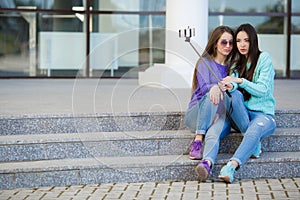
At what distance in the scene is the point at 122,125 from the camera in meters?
5.36

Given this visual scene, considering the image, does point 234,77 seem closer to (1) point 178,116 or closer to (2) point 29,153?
(1) point 178,116

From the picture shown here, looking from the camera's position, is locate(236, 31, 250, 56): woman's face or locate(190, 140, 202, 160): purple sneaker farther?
locate(236, 31, 250, 56): woman's face

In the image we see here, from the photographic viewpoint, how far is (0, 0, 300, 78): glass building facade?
11.1 metres

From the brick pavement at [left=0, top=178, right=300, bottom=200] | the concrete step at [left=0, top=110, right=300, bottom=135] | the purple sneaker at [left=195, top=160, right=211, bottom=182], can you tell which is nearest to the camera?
the brick pavement at [left=0, top=178, right=300, bottom=200]

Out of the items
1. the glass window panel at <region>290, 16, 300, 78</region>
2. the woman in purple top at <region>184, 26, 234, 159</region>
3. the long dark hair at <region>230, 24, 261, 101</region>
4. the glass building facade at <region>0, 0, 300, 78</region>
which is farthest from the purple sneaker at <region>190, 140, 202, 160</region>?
the glass window panel at <region>290, 16, 300, 78</region>

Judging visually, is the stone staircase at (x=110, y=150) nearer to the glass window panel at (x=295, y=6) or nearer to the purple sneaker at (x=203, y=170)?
the purple sneaker at (x=203, y=170)

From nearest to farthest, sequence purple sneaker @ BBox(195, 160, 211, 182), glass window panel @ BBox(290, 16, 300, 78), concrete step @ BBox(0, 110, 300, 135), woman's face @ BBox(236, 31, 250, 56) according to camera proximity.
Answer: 1. purple sneaker @ BBox(195, 160, 211, 182)
2. woman's face @ BBox(236, 31, 250, 56)
3. concrete step @ BBox(0, 110, 300, 135)
4. glass window panel @ BBox(290, 16, 300, 78)

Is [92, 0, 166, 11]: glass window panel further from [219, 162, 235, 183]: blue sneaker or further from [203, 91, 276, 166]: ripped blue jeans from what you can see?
[219, 162, 235, 183]: blue sneaker

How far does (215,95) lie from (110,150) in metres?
0.96

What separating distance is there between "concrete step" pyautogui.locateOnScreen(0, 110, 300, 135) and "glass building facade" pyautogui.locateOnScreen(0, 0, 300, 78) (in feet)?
18.7

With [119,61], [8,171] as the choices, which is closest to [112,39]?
[119,61]

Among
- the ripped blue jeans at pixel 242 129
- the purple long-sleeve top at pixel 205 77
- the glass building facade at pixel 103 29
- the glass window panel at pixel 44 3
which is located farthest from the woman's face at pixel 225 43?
the glass window panel at pixel 44 3

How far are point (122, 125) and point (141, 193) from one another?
3.41 ft

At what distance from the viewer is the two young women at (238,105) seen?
4688 millimetres
